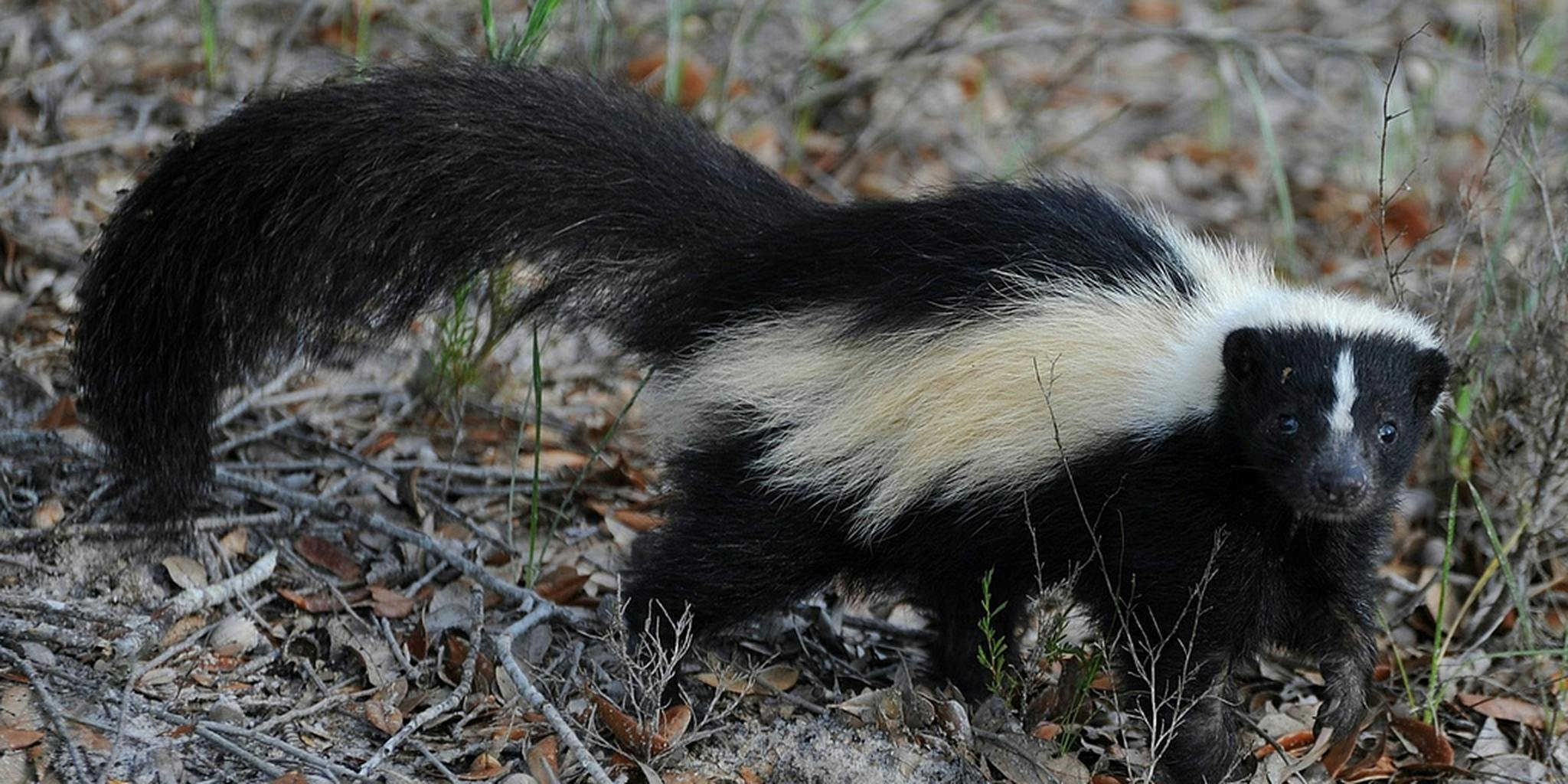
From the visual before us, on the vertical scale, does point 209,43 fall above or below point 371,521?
above

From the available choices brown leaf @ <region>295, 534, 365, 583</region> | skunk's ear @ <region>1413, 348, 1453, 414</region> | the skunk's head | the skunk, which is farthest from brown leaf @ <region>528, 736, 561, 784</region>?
skunk's ear @ <region>1413, 348, 1453, 414</region>

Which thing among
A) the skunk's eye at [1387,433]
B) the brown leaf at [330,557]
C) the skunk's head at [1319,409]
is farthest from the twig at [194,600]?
the skunk's eye at [1387,433]

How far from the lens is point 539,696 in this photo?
15.3 feet

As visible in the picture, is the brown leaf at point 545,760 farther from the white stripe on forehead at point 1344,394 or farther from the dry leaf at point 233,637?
the white stripe on forehead at point 1344,394

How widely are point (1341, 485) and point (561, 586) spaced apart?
2.56 m

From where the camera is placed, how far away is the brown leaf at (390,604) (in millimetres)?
5301

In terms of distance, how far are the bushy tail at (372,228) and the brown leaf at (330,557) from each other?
61 cm

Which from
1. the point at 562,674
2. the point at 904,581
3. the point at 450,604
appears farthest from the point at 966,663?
the point at 450,604

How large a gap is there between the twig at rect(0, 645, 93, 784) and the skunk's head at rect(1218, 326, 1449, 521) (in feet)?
10.2

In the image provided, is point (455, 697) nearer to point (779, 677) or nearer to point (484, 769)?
point (484, 769)

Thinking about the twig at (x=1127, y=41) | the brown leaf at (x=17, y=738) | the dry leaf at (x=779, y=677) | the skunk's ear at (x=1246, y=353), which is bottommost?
the dry leaf at (x=779, y=677)

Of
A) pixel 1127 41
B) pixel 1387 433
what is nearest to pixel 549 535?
pixel 1387 433

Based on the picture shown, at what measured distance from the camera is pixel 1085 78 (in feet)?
32.5

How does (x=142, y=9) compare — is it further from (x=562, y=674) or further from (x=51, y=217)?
(x=562, y=674)
